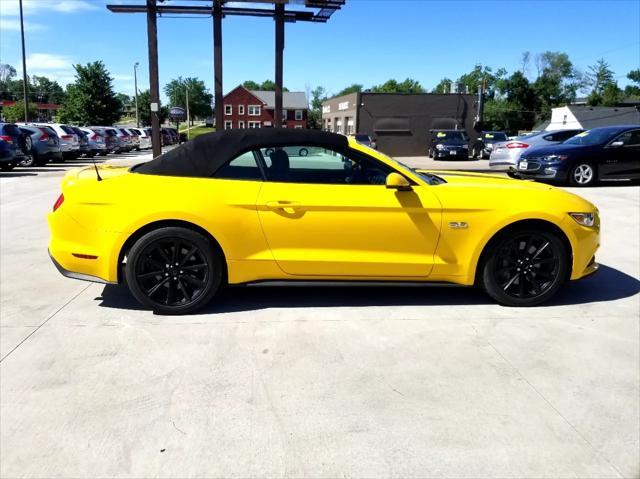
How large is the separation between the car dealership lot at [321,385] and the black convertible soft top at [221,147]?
1.19 metres

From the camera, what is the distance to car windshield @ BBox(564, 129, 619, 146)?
12.5 m

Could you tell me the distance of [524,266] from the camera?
4.38 m

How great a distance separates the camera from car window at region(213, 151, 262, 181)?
420 cm

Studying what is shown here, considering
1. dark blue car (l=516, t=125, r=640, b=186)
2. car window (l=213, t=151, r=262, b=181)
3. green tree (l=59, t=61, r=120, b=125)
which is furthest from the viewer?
green tree (l=59, t=61, r=120, b=125)

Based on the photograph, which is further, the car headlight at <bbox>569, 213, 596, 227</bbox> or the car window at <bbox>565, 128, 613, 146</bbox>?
the car window at <bbox>565, 128, 613, 146</bbox>

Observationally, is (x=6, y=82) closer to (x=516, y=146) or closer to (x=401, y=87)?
(x=401, y=87)

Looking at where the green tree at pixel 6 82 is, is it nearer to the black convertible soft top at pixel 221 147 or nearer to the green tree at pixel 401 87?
the green tree at pixel 401 87

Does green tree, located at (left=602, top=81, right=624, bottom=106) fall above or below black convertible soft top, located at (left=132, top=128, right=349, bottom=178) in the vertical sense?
above

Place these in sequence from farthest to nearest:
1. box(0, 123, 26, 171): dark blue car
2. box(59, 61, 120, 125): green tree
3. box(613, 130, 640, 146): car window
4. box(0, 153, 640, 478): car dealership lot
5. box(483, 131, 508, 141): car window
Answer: box(59, 61, 120, 125): green tree
box(483, 131, 508, 141): car window
box(0, 123, 26, 171): dark blue car
box(613, 130, 640, 146): car window
box(0, 153, 640, 478): car dealership lot

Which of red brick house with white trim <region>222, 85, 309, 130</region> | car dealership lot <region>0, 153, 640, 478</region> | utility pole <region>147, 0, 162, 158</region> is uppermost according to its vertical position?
red brick house with white trim <region>222, 85, 309, 130</region>

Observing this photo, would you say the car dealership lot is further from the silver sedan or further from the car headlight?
the silver sedan

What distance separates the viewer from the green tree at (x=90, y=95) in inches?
1903

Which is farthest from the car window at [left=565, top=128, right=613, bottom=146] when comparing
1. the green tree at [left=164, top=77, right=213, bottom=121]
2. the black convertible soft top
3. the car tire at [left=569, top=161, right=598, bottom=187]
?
the green tree at [left=164, top=77, right=213, bottom=121]

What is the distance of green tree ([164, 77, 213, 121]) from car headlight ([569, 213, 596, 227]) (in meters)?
134
